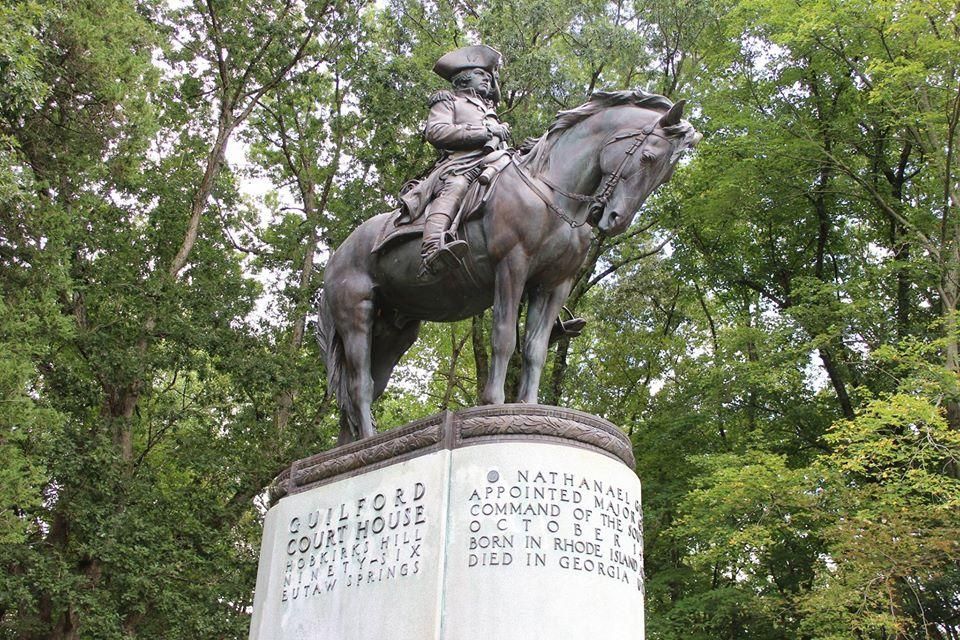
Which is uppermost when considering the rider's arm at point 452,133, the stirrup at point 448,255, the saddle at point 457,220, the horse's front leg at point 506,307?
the rider's arm at point 452,133

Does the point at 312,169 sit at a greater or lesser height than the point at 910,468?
greater

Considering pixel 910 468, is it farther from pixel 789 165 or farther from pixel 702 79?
pixel 702 79

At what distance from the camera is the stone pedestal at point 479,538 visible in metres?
6.87

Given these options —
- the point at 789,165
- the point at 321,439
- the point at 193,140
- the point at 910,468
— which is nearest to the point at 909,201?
the point at 789,165

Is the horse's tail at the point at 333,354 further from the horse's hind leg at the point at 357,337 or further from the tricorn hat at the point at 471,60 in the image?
the tricorn hat at the point at 471,60

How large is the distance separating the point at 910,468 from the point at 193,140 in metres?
16.1

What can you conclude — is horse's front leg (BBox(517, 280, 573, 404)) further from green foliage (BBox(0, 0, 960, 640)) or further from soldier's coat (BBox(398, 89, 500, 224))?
green foliage (BBox(0, 0, 960, 640))

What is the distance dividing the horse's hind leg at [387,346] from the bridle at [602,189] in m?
2.13

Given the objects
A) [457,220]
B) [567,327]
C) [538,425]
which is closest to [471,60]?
[457,220]

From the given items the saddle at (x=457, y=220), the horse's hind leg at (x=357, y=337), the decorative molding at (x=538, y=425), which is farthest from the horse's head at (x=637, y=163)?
the horse's hind leg at (x=357, y=337)

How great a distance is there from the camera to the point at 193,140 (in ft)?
78.0

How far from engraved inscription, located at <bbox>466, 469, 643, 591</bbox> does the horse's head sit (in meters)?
2.06

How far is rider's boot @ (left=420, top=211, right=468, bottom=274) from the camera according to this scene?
833 centimetres

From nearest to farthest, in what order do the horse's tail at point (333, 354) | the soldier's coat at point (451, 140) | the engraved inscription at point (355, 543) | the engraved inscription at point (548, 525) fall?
the engraved inscription at point (548, 525), the engraved inscription at point (355, 543), the soldier's coat at point (451, 140), the horse's tail at point (333, 354)
